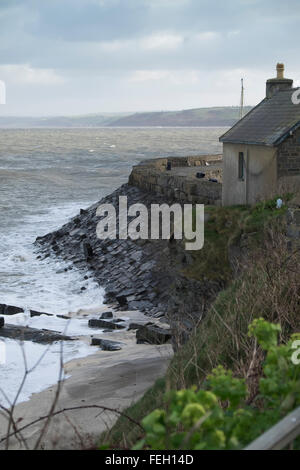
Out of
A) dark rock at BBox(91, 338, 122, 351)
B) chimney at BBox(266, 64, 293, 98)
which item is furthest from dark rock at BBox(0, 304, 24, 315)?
chimney at BBox(266, 64, 293, 98)

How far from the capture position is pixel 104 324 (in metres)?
16.2

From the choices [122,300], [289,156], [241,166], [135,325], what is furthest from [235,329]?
[241,166]

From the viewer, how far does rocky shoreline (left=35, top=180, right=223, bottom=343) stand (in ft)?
54.5

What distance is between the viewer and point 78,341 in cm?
1462

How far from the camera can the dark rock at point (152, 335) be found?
45.7 feet

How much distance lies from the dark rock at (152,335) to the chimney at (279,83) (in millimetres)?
10978

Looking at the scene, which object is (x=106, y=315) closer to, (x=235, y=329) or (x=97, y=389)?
(x=97, y=389)

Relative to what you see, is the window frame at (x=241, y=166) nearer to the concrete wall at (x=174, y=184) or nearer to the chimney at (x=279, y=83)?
the concrete wall at (x=174, y=184)

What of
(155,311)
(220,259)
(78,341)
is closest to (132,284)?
(155,311)

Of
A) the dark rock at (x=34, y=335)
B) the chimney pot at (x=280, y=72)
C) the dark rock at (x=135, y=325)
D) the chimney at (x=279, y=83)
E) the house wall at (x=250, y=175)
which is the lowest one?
the dark rock at (x=135, y=325)

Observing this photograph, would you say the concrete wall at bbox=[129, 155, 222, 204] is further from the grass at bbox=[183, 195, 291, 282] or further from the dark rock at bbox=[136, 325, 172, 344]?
the dark rock at bbox=[136, 325, 172, 344]

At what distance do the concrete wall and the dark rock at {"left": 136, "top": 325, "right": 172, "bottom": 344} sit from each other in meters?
9.47

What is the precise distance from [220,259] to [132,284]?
14.8 ft

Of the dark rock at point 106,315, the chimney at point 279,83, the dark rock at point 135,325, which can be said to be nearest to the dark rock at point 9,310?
the dark rock at point 106,315
